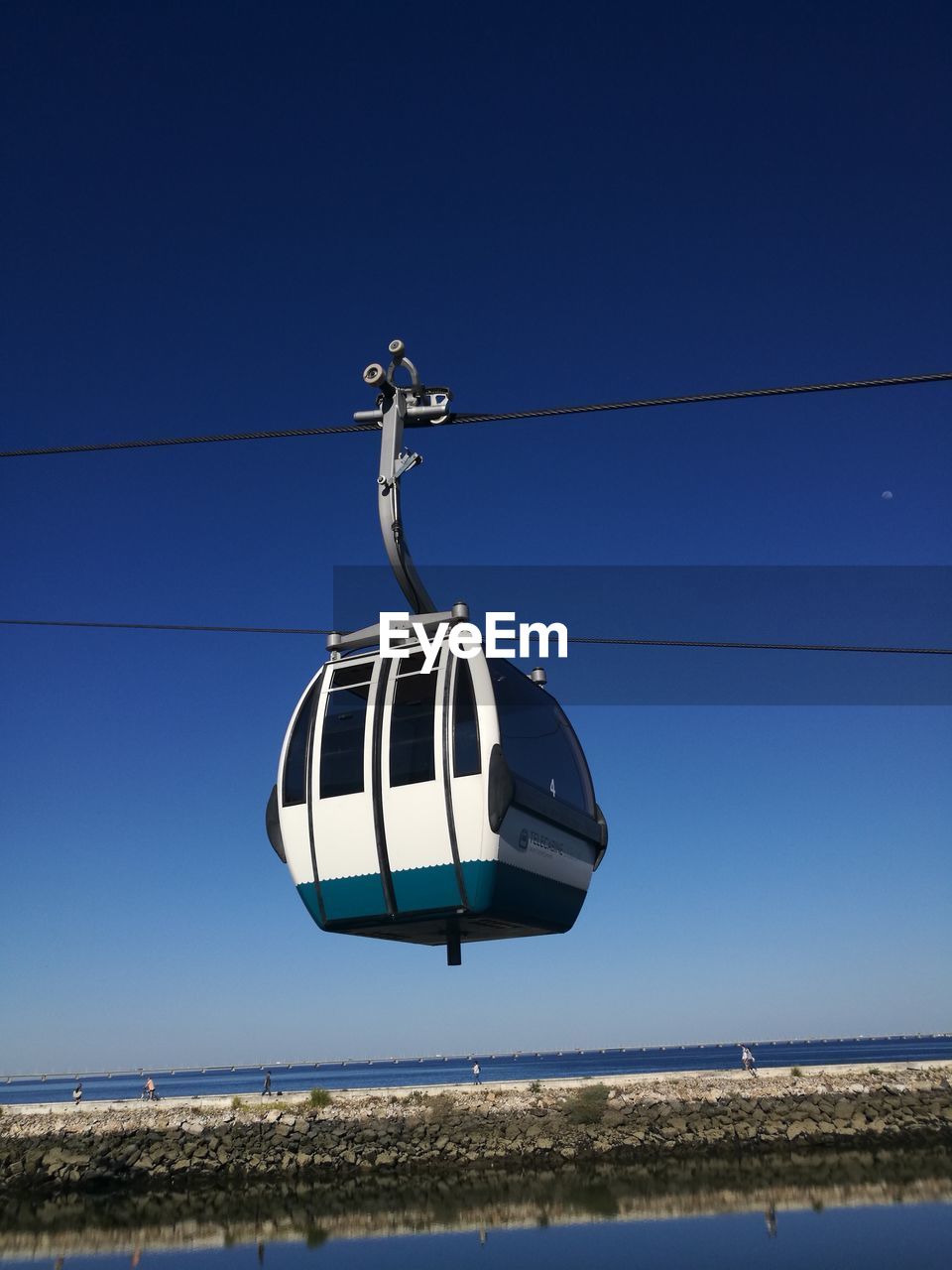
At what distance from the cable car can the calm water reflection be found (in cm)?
2560

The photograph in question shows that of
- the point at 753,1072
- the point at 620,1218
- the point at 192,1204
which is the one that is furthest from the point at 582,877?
the point at 753,1072

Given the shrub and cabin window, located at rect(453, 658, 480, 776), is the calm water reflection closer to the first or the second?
the shrub

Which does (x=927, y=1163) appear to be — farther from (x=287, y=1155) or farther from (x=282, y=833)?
(x=282, y=833)

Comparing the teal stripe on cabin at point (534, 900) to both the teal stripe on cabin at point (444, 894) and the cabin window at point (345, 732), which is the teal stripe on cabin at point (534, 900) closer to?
the teal stripe on cabin at point (444, 894)

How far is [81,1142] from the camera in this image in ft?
138

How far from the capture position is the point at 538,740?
32.9 feet

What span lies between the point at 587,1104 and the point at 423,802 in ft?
131

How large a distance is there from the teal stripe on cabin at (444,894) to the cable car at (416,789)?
13mm

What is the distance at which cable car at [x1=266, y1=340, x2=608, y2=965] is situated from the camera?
8828 mm

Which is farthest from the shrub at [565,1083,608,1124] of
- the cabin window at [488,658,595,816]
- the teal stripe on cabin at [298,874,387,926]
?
the teal stripe on cabin at [298,874,387,926]

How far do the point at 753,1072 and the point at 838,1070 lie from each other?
4.07 metres

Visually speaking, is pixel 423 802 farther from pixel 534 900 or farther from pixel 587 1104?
pixel 587 1104

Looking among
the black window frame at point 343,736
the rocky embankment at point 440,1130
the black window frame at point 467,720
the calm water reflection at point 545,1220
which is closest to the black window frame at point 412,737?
the black window frame at point 467,720

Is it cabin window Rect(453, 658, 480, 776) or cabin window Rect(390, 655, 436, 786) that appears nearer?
cabin window Rect(453, 658, 480, 776)
